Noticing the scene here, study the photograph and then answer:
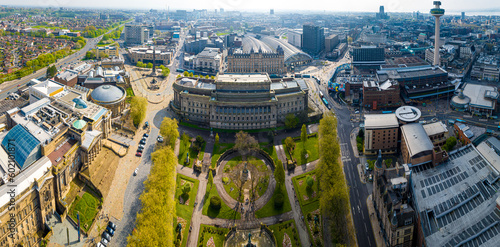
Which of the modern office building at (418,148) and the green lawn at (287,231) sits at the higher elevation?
the modern office building at (418,148)

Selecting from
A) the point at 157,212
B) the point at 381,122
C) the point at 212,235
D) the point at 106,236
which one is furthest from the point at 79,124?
the point at 381,122

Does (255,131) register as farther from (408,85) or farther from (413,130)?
(408,85)

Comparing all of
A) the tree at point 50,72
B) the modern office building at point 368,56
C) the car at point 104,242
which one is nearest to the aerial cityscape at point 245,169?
the car at point 104,242

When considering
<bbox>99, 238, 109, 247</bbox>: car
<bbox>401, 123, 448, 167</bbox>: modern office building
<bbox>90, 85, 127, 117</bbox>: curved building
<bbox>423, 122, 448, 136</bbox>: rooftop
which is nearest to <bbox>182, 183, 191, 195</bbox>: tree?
<bbox>99, 238, 109, 247</bbox>: car

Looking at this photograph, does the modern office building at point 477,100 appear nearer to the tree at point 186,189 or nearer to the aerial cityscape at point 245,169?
the aerial cityscape at point 245,169

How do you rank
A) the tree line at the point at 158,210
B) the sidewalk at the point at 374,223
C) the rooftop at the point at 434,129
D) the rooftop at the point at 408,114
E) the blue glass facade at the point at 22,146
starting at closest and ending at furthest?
the tree line at the point at 158,210, the sidewalk at the point at 374,223, the blue glass facade at the point at 22,146, the rooftop at the point at 434,129, the rooftop at the point at 408,114

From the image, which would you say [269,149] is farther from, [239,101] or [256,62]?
[256,62]

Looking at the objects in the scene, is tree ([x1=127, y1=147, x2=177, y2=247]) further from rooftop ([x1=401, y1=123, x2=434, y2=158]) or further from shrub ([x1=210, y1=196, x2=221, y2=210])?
rooftop ([x1=401, y1=123, x2=434, y2=158])

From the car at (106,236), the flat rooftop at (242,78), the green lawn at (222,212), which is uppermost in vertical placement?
the flat rooftop at (242,78)
